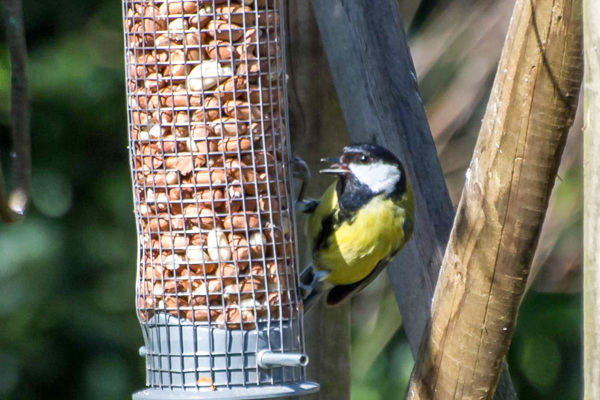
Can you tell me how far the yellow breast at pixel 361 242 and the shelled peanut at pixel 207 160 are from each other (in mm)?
397

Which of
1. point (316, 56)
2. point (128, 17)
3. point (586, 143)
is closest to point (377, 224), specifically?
point (316, 56)

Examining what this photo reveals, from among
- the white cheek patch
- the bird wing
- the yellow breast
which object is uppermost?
the white cheek patch

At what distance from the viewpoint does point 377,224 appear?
2209 millimetres

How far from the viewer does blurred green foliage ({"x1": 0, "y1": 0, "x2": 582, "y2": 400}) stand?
3.43m

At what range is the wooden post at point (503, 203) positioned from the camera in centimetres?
128

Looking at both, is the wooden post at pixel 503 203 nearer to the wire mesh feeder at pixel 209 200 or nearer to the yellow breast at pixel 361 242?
the wire mesh feeder at pixel 209 200

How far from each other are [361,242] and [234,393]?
0.67 m

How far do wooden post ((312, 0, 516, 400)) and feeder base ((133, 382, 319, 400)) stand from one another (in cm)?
35

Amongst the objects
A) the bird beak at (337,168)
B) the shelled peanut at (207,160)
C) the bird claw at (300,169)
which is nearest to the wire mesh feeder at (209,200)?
the shelled peanut at (207,160)

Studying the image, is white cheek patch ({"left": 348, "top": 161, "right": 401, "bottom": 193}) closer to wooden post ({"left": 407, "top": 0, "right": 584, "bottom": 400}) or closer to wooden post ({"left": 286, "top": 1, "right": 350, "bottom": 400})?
wooden post ({"left": 286, "top": 1, "right": 350, "bottom": 400})

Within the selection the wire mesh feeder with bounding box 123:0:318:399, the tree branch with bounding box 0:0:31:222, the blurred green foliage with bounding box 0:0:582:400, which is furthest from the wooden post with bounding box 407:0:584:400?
the blurred green foliage with bounding box 0:0:582:400

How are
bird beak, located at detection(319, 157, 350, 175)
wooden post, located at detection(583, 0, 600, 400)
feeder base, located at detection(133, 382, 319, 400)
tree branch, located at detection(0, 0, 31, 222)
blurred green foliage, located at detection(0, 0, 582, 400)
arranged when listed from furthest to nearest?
blurred green foliage, located at detection(0, 0, 582, 400), bird beak, located at detection(319, 157, 350, 175), feeder base, located at detection(133, 382, 319, 400), tree branch, located at detection(0, 0, 31, 222), wooden post, located at detection(583, 0, 600, 400)

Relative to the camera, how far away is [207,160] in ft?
5.70

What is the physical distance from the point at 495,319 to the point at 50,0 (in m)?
2.71
